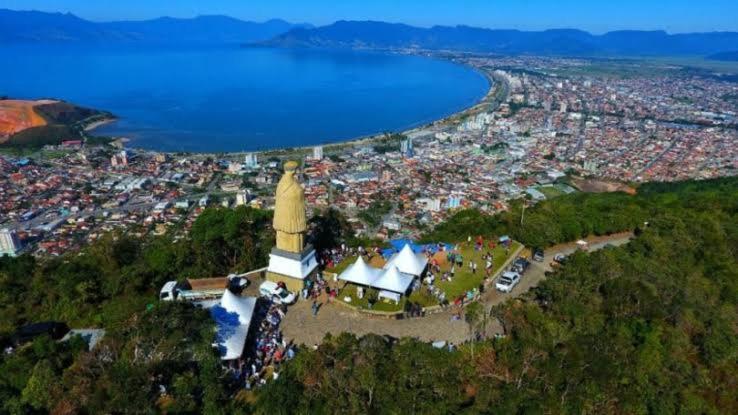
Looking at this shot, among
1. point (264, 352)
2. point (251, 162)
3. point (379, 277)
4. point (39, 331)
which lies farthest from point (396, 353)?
point (251, 162)

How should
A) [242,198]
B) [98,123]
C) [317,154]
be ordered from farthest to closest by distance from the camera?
[98,123]
[317,154]
[242,198]

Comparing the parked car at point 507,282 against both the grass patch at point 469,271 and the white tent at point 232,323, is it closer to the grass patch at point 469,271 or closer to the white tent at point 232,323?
the grass patch at point 469,271

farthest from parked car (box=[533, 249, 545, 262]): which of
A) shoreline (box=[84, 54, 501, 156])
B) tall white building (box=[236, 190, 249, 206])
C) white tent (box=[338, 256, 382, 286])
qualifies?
shoreline (box=[84, 54, 501, 156])

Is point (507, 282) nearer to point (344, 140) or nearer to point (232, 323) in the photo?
point (232, 323)

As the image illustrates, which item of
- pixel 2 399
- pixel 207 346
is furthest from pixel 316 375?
pixel 2 399

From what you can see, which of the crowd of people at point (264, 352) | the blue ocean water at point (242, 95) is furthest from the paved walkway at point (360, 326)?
the blue ocean water at point (242, 95)

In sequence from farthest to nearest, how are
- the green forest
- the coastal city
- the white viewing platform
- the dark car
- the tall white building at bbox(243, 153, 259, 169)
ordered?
the tall white building at bbox(243, 153, 259, 169) < the coastal city < the white viewing platform < the dark car < the green forest

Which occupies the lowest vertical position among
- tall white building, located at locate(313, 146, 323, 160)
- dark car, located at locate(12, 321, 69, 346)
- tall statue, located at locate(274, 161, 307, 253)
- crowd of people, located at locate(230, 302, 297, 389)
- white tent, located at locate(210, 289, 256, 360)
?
tall white building, located at locate(313, 146, 323, 160)

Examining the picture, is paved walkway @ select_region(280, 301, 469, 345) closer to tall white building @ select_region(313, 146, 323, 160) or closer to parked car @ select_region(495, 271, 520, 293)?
parked car @ select_region(495, 271, 520, 293)
